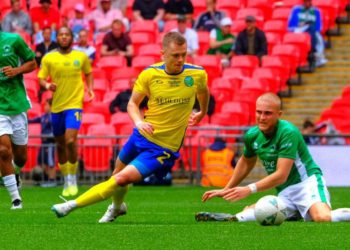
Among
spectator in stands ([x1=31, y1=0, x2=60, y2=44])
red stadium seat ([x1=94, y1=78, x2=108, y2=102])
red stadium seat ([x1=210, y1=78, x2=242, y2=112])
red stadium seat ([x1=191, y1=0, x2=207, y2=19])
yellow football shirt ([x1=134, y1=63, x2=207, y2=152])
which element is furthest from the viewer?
red stadium seat ([x1=191, y1=0, x2=207, y2=19])

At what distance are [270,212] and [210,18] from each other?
1593 centimetres

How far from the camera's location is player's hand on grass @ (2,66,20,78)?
1579 cm

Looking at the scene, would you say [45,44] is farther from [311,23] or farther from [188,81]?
[188,81]

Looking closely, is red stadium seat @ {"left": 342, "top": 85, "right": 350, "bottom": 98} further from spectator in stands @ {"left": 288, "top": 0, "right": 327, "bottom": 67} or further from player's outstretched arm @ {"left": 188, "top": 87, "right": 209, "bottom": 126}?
player's outstretched arm @ {"left": 188, "top": 87, "right": 209, "bottom": 126}

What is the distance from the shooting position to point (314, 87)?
88.1 feet

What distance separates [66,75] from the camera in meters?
20.0

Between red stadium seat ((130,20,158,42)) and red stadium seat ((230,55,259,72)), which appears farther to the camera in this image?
red stadium seat ((130,20,158,42))

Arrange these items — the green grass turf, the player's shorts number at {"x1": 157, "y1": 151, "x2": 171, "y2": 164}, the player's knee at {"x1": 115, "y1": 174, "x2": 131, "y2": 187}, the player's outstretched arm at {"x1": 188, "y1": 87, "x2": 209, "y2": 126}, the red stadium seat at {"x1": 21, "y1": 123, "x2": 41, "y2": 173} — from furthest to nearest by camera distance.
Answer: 1. the red stadium seat at {"x1": 21, "y1": 123, "x2": 41, "y2": 173}
2. the player's outstretched arm at {"x1": 188, "y1": 87, "x2": 209, "y2": 126}
3. the player's shorts number at {"x1": 157, "y1": 151, "x2": 171, "y2": 164}
4. the player's knee at {"x1": 115, "y1": 174, "x2": 131, "y2": 187}
5. the green grass turf

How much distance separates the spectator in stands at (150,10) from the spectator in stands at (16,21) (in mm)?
2522

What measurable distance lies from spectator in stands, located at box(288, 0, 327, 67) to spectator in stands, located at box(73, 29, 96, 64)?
4.52m

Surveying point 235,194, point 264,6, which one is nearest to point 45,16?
point 264,6

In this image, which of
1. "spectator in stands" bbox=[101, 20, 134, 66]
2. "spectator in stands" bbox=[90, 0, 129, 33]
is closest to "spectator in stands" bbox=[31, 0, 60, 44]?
"spectator in stands" bbox=[90, 0, 129, 33]

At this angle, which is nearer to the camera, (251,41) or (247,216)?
(247,216)

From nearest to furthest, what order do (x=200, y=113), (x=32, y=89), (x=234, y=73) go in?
1. (x=200, y=113)
2. (x=234, y=73)
3. (x=32, y=89)
